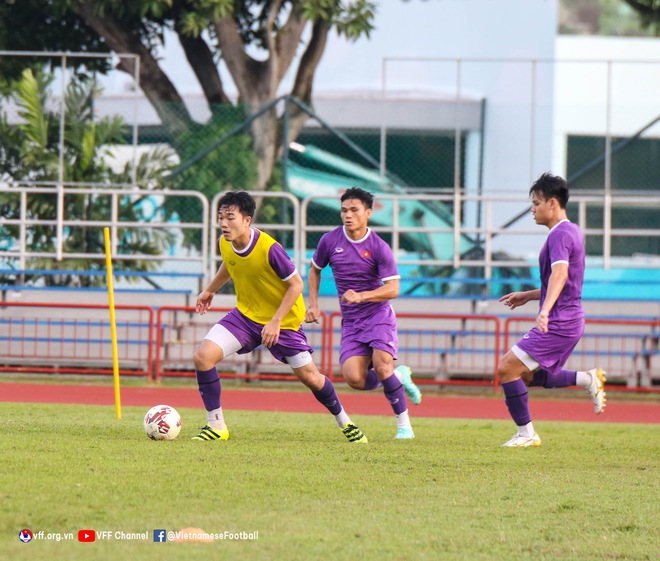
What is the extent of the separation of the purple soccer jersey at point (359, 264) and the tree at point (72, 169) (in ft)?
29.6

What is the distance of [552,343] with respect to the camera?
9719mm

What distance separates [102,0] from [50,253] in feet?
14.2

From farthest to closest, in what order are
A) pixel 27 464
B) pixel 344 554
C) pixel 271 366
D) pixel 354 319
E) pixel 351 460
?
pixel 271 366 → pixel 354 319 → pixel 351 460 → pixel 27 464 → pixel 344 554

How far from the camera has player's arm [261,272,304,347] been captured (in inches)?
364

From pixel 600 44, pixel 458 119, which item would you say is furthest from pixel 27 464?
pixel 600 44

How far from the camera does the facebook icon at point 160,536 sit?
18.9ft

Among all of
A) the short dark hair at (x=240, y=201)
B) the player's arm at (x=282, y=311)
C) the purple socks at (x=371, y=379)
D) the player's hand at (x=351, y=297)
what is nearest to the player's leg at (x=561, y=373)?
the purple socks at (x=371, y=379)

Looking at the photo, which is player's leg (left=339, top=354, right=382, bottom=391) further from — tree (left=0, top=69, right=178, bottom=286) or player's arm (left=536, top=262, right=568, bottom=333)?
tree (left=0, top=69, right=178, bottom=286)

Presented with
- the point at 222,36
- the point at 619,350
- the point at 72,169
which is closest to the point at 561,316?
the point at 619,350

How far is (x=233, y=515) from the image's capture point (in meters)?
6.42

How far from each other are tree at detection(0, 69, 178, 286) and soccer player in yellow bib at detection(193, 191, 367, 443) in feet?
31.6

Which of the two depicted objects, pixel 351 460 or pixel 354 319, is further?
pixel 354 319

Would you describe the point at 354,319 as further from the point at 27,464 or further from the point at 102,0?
the point at 102,0

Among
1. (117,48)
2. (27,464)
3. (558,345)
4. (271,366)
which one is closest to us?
(27,464)
